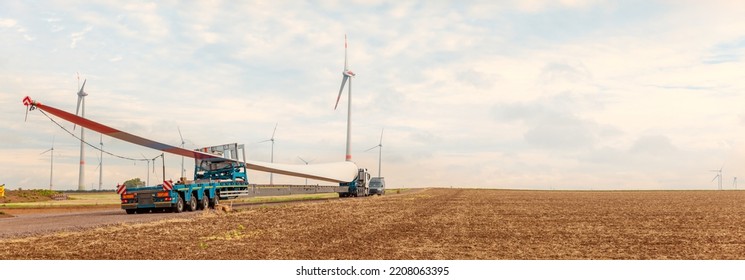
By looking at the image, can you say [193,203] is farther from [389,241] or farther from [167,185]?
[389,241]

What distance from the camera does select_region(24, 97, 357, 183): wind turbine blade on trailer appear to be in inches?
1321

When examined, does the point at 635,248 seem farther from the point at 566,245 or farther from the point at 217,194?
the point at 217,194

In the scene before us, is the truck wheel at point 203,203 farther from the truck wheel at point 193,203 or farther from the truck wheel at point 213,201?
the truck wheel at point 213,201

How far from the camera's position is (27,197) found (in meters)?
67.9

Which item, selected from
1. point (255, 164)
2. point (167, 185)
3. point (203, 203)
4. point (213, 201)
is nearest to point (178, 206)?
point (167, 185)

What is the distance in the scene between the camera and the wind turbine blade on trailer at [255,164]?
1321 inches

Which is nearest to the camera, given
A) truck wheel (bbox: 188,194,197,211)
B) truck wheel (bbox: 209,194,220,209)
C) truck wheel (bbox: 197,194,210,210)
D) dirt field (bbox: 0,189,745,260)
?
dirt field (bbox: 0,189,745,260)

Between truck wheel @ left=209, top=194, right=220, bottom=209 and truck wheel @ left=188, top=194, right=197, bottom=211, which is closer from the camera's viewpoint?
truck wheel @ left=188, top=194, right=197, bottom=211

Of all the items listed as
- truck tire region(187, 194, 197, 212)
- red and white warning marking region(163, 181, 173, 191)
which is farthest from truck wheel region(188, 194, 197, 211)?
red and white warning marking region(163, 181, 173, 191)

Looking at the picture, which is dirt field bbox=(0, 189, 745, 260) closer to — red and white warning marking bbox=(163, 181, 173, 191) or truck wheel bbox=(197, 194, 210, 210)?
red and white warning marking bbox=(163, 181, 173, 191)

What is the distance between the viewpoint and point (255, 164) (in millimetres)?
48344

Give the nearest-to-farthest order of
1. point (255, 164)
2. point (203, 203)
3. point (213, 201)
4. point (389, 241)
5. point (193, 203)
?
point (389, 241)
point (193, 203)
point (203, 203)
point (213, 201)
point (255, 164)
